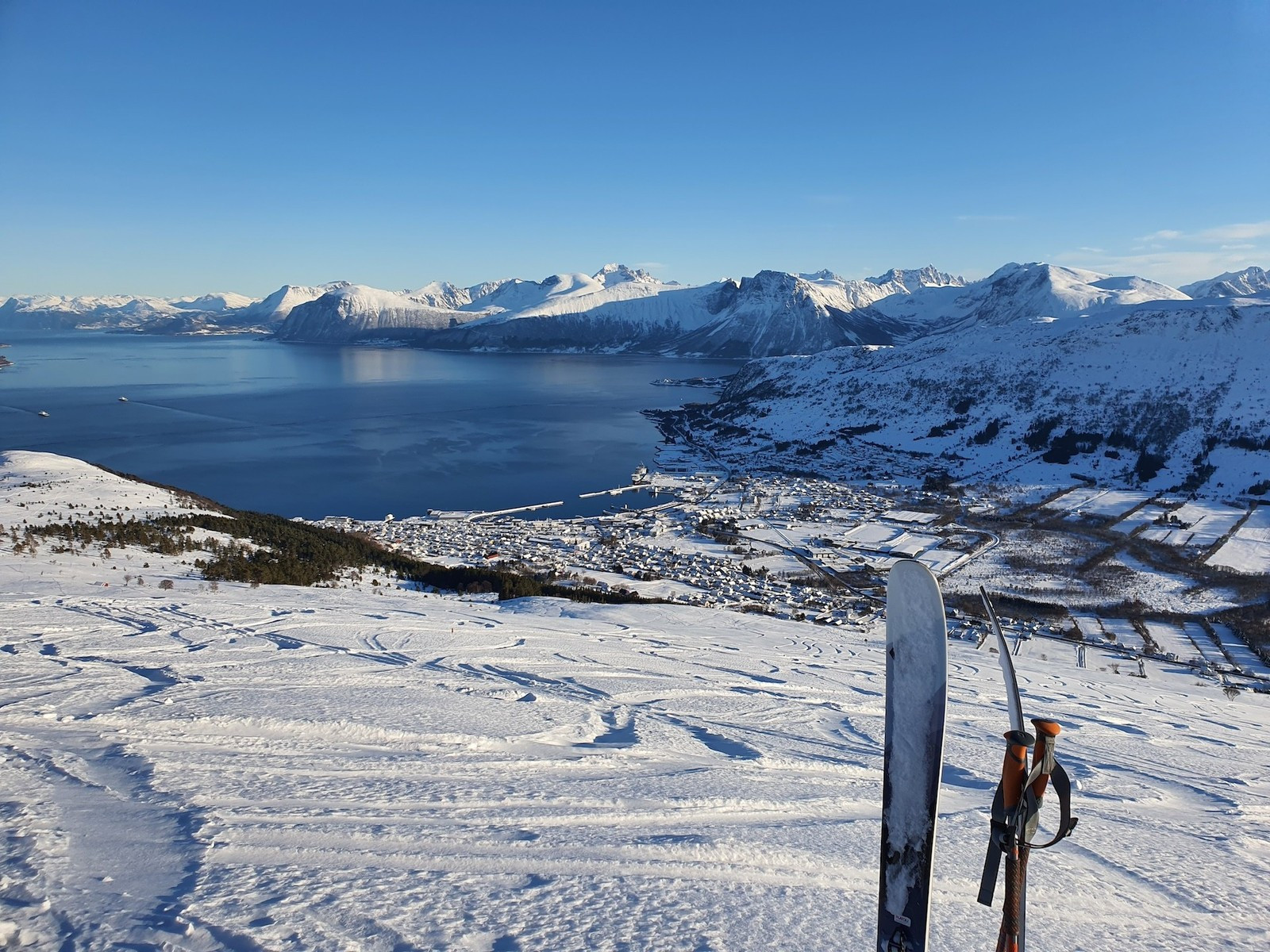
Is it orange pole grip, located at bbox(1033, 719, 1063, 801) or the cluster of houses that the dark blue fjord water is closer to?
the cluster of houses

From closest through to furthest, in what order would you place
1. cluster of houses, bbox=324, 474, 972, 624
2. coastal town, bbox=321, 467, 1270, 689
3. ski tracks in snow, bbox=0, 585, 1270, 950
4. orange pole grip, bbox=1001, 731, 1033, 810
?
orange pole grip, bbox=1001, 731, 1033, 810 < ski tracks in snow, bbox=0, 585, 1270, 950 < coastal town, bbox=321, 467, 1270, 689 < cluster of houses, bbox=324, 474, 972, 624

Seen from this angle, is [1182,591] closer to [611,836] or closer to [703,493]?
[703,493]

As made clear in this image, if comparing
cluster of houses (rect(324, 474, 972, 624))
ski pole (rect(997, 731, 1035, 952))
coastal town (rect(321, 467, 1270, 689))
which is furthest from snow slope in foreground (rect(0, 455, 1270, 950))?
cluster of houses (rect(324, 474, 972, 624))

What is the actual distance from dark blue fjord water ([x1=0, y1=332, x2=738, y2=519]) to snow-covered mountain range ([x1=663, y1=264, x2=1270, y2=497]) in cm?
1584

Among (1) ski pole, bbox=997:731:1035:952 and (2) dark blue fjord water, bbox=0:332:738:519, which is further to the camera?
(2) dark blue fjord water, bbox=0:332:738:519

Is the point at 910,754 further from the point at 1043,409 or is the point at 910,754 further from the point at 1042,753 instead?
the point at 1043,409

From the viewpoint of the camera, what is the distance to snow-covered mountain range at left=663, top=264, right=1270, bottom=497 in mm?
A: 54812

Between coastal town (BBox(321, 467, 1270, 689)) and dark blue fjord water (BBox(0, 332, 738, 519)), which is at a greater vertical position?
dark blue fjord water (BBox(0, 332, 738, 519))

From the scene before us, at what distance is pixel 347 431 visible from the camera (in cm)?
7188

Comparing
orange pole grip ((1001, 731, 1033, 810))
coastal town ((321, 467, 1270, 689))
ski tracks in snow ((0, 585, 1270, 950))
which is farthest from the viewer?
coastal town ((321, 467, 1270, 689))

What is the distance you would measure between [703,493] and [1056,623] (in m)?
26.6

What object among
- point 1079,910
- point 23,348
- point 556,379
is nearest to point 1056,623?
point 1079,910

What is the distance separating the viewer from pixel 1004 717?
827 centimetres

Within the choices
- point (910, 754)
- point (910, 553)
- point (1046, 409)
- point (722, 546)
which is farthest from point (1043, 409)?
point (910, 754)
